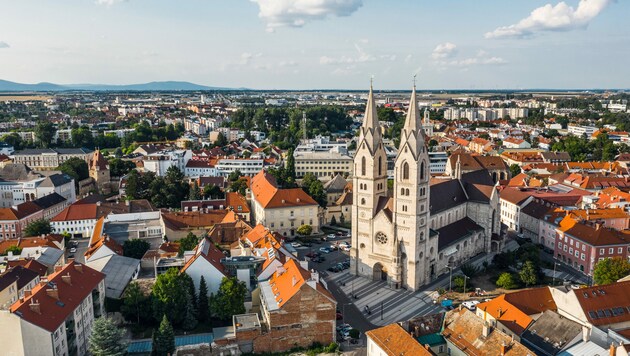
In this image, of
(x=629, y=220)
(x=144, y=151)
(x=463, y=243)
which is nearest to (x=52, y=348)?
(x=463, y=243)

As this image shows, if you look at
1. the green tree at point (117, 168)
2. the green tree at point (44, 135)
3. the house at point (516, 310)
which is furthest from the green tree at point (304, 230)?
the green tree at point (44, 135)

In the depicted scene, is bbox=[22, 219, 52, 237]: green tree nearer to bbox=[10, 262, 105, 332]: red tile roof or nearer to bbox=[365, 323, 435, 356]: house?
bbox=[10, 262, 105, 332]: red tile roof

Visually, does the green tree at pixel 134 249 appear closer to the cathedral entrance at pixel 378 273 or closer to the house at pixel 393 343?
the cathedral entrance at pixel 378 273

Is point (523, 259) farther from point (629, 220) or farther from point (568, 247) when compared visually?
point (629, 220)

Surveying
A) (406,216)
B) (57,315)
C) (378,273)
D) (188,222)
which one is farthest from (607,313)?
(188,222)

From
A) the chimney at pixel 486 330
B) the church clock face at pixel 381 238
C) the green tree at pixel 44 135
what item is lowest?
the chimney at pixel 486 330

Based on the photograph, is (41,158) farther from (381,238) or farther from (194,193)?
(381,238)
